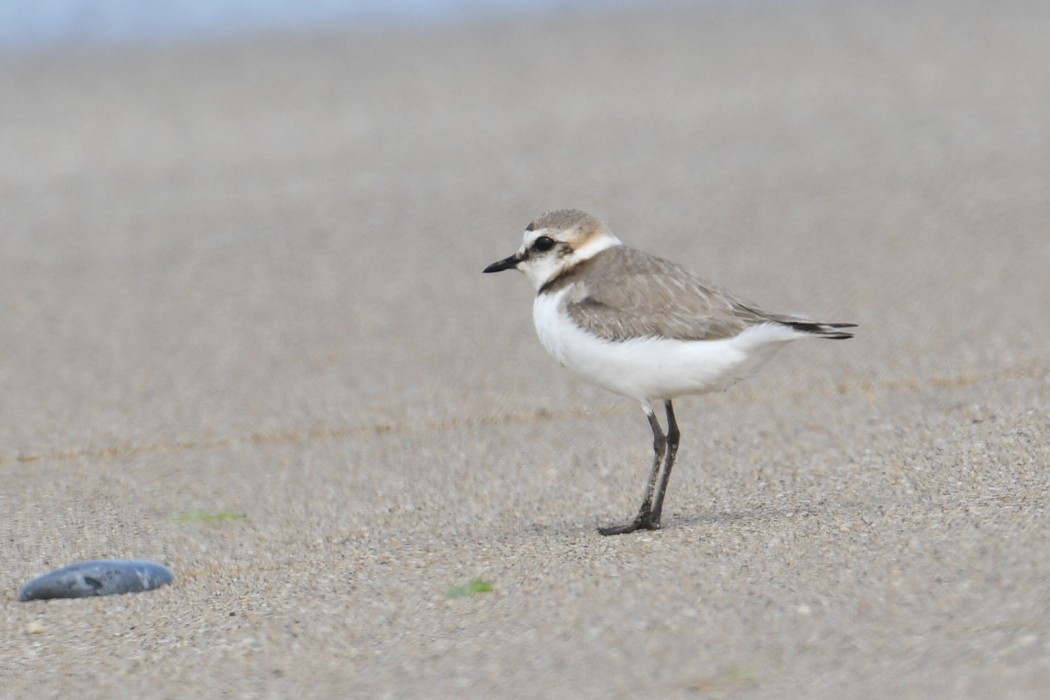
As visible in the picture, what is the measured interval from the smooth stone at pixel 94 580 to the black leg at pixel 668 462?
143 centimetres

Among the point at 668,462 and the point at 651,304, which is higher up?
the point at 651,304

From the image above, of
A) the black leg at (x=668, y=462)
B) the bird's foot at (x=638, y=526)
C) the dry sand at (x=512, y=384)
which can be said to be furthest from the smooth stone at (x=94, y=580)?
the black leg at (x=668, y=462)

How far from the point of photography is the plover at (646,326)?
450 centimetres

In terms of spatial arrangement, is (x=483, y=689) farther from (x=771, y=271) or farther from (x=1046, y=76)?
(x=1046, y=76)

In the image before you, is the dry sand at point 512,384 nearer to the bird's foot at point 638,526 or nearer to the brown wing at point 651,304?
the bird's foot at point 638,526

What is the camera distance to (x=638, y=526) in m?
4.66

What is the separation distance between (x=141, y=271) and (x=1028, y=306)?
4614 millimetres

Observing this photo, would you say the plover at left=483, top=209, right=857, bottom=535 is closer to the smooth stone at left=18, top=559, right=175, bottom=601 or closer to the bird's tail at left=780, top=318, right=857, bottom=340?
the bird's tail at left=780, top=318, right=857, bottom=340

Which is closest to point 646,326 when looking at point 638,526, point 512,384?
point 638,526

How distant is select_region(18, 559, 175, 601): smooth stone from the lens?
14.5ft

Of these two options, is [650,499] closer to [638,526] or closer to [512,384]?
[638,526]

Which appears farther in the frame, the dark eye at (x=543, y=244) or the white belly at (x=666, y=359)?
the dark eye at (x=543, y=244)

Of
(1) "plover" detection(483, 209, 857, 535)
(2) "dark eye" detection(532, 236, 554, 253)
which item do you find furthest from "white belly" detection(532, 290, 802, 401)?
(2) "dark eye" detection(532, 236, 554, 253)

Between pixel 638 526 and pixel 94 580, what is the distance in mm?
1551
